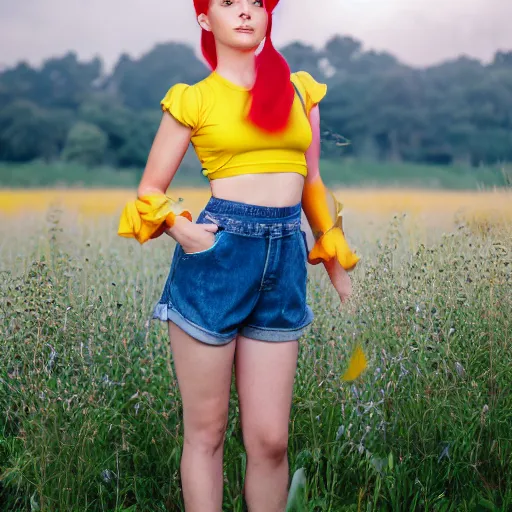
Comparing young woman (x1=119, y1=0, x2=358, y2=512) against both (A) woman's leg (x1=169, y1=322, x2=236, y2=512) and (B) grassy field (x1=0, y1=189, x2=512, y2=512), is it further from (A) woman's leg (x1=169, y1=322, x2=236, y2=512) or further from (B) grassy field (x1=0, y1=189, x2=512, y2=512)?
(B) grassy field (x1=0, y1=189, x2=512, y2=512)

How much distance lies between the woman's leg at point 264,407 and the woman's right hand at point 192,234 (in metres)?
0.31

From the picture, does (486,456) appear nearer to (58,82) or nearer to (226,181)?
(226,181)

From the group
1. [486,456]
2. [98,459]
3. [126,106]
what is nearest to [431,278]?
[486,456]

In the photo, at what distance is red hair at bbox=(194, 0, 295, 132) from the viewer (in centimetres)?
224

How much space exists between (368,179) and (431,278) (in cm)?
216

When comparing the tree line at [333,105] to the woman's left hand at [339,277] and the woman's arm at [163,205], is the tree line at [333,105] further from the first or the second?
the woman's arm at [163,205]

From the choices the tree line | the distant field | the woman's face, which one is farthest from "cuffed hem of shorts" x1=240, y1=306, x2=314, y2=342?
the tree line

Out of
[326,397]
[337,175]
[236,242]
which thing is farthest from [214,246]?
[337,175]

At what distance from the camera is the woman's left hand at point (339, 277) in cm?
259

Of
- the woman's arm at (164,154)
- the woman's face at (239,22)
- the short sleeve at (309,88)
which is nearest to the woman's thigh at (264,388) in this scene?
the woman's arm at (164,154)

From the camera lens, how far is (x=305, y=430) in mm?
3023

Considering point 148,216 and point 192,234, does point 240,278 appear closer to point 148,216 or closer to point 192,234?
point 192,234

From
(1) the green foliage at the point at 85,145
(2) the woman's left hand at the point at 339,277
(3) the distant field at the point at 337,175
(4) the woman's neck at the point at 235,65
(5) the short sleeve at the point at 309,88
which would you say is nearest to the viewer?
(4) the woman's neck at the point at 235,65

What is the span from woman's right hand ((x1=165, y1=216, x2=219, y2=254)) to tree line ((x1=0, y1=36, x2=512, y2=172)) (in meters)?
3.01
